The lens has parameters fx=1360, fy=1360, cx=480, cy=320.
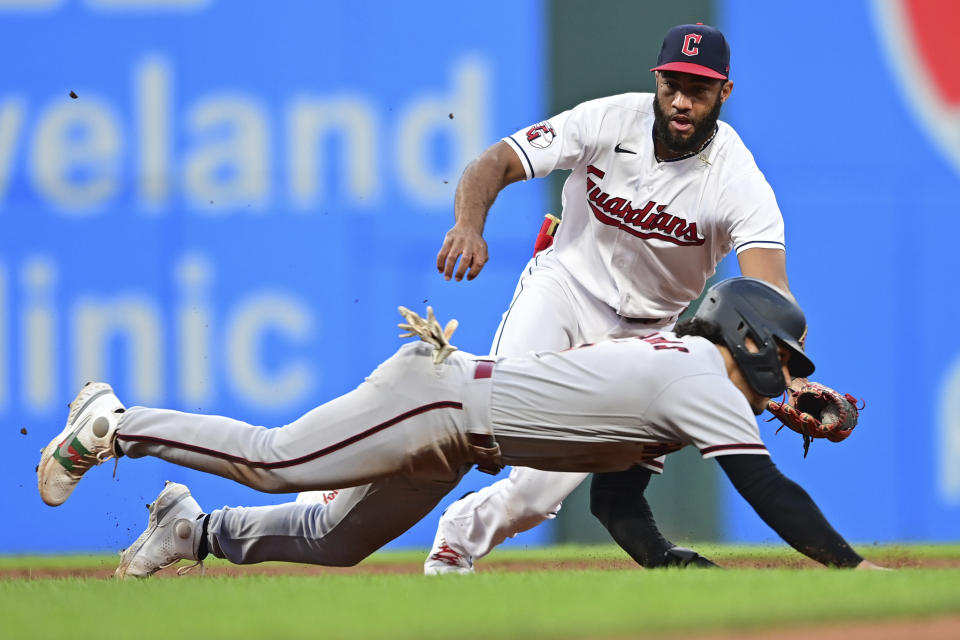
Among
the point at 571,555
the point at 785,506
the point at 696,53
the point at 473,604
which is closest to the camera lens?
the point at 473,604

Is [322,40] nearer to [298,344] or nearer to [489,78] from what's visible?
[489,78]

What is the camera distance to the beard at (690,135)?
170 inches

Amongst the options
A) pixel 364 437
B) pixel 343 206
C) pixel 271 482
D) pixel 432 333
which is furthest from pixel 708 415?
pixel 343 206

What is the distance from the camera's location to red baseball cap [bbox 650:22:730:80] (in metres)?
4.26

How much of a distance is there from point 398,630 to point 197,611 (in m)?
0.52

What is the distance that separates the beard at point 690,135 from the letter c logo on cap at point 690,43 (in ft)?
0.58

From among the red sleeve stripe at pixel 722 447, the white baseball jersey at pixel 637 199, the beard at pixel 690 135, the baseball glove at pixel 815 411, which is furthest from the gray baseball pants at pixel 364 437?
the beard at pixel 690 135

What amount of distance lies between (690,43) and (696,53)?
0.04 metres

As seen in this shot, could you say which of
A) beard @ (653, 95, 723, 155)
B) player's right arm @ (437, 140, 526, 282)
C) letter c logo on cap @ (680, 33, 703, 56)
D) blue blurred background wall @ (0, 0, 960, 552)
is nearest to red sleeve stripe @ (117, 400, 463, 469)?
player's right arm @ (437, 140, 526, 282)

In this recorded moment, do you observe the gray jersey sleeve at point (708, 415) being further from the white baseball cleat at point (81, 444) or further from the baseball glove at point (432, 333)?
the white baseball cleat at point (81, 444)

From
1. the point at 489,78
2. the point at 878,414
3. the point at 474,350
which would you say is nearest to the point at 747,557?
the point at 878,414

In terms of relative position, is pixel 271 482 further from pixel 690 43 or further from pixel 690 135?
pixel 690 43

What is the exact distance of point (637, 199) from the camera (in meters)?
4.40

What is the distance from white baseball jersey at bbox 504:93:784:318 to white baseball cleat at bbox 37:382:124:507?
157 centimetres
